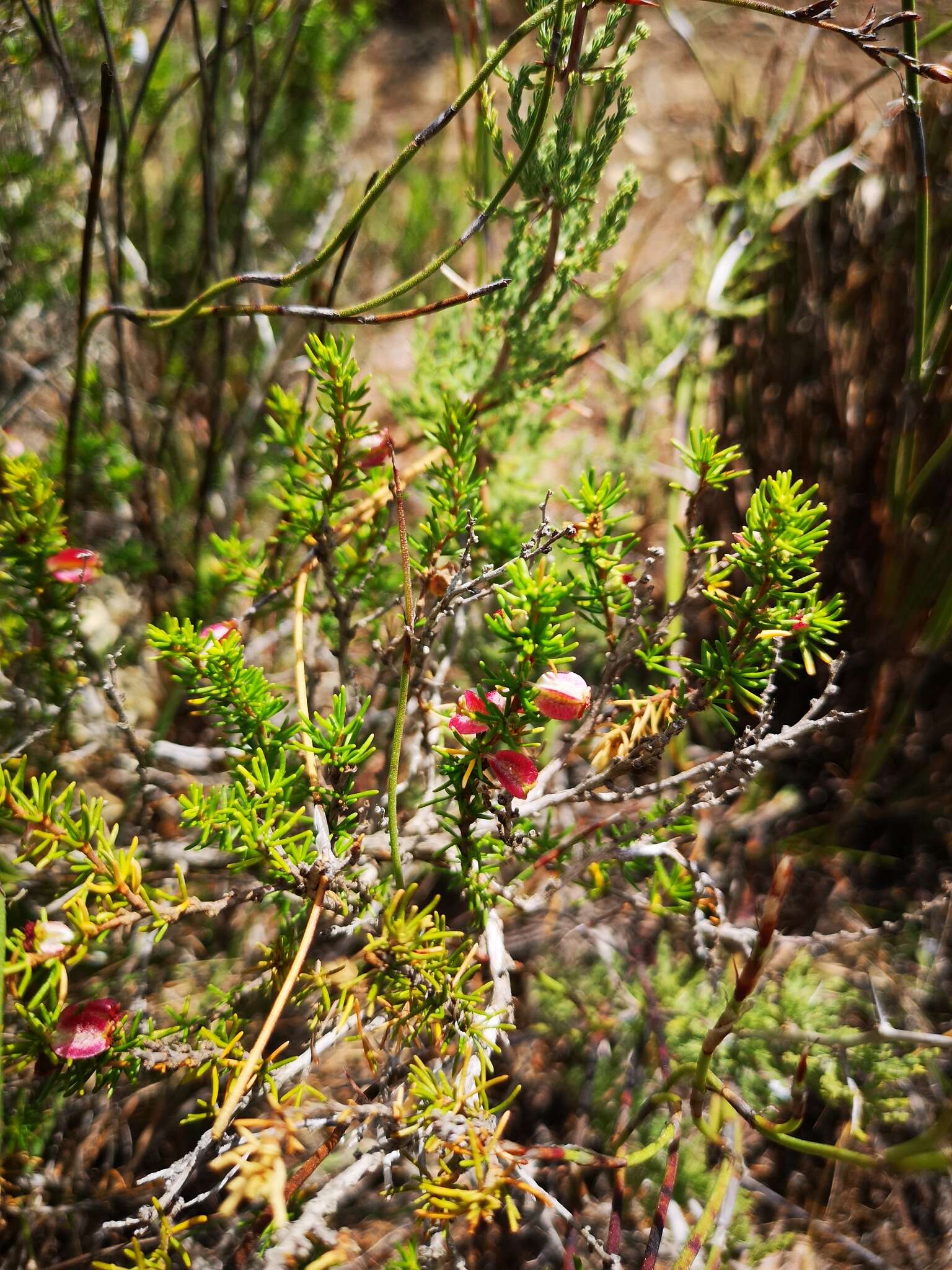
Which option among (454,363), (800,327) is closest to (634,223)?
(800,327)

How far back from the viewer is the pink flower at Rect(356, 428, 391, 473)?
2.09 ft

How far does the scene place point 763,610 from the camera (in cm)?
57

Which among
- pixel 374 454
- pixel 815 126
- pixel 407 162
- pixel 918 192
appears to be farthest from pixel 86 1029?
pixel 815 126

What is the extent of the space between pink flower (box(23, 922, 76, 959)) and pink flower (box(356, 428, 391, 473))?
0.38 metres

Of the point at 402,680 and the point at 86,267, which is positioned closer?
the point at 402,680

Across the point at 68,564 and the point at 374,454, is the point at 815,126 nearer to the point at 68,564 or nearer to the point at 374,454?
the point at 374,454

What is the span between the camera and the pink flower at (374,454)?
638 mm

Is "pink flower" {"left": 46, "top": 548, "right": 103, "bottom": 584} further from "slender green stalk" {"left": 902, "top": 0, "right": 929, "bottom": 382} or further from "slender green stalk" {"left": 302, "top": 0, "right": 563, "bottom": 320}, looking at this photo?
"slender green stalk" {"left": 902, "top": 0, "right": 929, "bottom": 382}

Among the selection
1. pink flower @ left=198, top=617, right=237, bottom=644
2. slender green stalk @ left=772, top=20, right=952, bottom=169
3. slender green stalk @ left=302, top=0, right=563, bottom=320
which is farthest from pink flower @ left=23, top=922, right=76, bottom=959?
slender green stalk @ left=772, top=20, right=952, bottom=169

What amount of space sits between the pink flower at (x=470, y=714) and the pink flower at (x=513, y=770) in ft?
0.07

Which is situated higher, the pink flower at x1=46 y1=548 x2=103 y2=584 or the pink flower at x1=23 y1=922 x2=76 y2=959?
the pink flower at x1=46 y1=548 x2=103 y2=584

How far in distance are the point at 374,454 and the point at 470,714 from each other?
0.78 feet

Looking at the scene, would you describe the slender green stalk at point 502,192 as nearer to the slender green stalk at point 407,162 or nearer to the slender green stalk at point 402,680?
the slender green stalk at point 407,162

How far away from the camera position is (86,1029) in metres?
0.54
